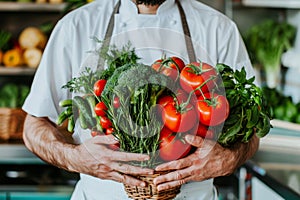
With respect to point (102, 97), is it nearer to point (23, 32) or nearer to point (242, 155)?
point (242, 155)

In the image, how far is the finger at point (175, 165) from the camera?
4.06 ft

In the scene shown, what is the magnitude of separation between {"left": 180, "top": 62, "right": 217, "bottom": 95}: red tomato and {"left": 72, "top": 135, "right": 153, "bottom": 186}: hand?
172 millimetres

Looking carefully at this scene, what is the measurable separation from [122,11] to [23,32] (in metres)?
1.69

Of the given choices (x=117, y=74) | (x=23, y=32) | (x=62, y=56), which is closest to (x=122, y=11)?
(x=62, y=56)

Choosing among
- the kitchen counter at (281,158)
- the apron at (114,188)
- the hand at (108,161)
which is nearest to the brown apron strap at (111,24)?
the apron at (114,188)

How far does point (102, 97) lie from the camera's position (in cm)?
122

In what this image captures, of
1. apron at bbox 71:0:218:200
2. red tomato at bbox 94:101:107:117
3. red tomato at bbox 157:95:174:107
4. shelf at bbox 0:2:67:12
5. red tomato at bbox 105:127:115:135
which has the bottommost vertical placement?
apron at bbox 71:0:218:200

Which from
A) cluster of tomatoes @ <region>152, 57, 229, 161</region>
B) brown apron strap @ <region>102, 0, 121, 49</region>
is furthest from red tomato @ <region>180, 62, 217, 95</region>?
brown apron strap @ <region>102, 0, 121, 49</region>

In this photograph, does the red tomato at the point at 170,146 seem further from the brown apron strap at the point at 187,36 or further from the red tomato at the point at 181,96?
the brown apron strap at the point at 187,36

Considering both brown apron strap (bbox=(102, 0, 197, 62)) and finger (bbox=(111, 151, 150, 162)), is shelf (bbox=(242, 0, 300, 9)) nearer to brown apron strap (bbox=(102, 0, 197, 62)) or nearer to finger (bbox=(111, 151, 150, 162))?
brown apron strap (bbox=(102, 0, 197, 62))

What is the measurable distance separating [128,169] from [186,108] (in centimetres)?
19

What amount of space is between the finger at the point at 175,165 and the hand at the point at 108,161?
2cm

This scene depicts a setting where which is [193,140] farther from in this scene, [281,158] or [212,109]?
[281,158]

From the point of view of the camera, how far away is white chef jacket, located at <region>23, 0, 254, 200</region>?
1.65m
